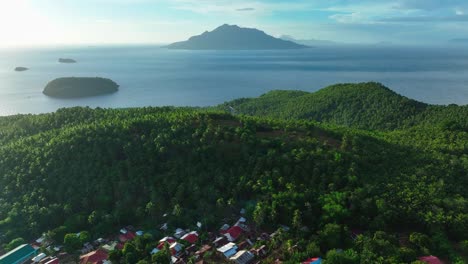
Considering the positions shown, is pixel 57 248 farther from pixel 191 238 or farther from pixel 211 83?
pixel 211 83

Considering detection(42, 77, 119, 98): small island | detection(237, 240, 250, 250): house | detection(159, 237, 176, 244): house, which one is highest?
detection(237, 240, 250, 250): house

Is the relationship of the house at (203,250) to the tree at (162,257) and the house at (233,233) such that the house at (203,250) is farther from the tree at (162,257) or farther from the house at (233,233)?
the tree at (162,257)

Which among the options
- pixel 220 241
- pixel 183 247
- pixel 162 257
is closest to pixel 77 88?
pixel 183 247

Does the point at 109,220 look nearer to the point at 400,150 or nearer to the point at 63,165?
the point at 63,165

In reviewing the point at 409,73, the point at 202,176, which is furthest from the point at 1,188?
the point at 409,73

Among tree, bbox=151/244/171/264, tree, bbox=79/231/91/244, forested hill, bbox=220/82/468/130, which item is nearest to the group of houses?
tree, bbox=79/231/91/244

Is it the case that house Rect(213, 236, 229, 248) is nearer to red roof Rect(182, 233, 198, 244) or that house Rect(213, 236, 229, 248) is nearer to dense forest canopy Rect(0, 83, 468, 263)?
red roof Rect(182, 233, 198, 244)
